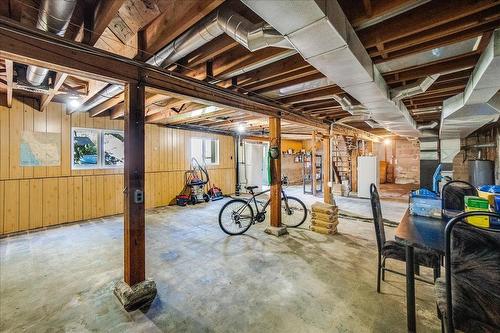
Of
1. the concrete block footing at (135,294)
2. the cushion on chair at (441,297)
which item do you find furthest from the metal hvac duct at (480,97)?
the concrete block footing at (135,294)

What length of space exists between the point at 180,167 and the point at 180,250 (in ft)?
12.3

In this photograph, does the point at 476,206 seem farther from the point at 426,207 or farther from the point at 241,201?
the point at 241,201

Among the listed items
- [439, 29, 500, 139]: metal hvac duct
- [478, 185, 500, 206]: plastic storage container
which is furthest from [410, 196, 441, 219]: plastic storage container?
[439, 29, 500, 139]: metal hvac duct

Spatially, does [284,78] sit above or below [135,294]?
above

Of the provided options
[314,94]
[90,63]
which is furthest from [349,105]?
[90,63]

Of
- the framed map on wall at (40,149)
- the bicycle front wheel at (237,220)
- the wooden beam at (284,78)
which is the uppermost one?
the wooden beam at (284,78)

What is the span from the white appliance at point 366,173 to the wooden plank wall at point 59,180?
618cm

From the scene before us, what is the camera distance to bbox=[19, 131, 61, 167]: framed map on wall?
13.8ft

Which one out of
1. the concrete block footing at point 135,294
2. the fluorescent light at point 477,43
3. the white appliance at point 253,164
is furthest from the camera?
the white appliance at point 253,164

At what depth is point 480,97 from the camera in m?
2.49

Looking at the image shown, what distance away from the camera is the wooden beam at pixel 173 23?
Result: 146cm

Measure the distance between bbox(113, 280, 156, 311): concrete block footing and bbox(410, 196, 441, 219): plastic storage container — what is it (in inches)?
108

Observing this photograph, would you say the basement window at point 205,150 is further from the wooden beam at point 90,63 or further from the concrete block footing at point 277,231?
the wooden beam at point 90,63

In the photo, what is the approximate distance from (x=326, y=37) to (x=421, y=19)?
32.3 inches
